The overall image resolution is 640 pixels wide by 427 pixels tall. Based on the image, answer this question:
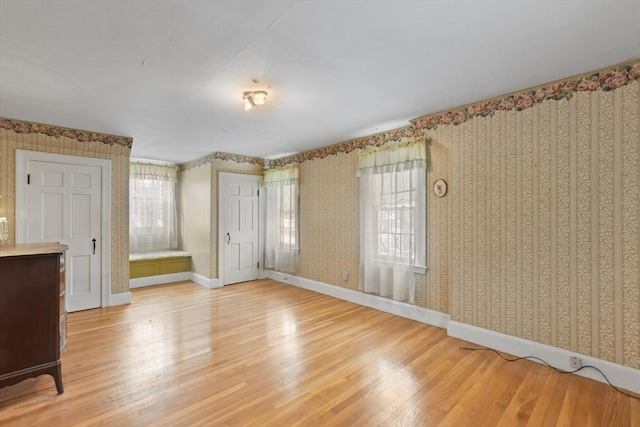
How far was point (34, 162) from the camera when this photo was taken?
3.58 meters

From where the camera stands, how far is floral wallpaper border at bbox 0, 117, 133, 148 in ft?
11.3

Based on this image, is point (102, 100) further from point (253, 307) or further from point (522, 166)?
point (522, 166)

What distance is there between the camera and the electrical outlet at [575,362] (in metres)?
2.34

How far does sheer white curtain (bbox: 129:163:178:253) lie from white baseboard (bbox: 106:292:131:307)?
1.65 m

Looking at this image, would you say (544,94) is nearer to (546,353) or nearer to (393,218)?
(393,218)

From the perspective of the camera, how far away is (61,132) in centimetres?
375

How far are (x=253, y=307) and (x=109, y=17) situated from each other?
347 cm

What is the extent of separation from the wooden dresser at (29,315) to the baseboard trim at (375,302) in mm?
3270

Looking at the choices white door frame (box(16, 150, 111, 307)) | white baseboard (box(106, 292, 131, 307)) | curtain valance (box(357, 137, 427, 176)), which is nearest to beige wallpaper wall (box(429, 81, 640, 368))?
curtain valance (box(357, 137, 427, 176))

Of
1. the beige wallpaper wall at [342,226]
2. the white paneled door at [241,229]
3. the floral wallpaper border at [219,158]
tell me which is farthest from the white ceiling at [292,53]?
the white paneled door at [241,229]

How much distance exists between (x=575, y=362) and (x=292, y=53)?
10.8 feet

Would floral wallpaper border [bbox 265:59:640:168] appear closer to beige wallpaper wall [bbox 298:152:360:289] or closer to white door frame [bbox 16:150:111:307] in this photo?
beige wallpaper wall [bbox 298:152:360:289]

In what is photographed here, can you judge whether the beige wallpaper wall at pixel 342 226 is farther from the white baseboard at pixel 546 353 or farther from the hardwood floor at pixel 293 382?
the hardwood floor at pixel 293 382

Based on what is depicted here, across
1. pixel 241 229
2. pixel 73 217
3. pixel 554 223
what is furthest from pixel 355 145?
pixel 73 217
